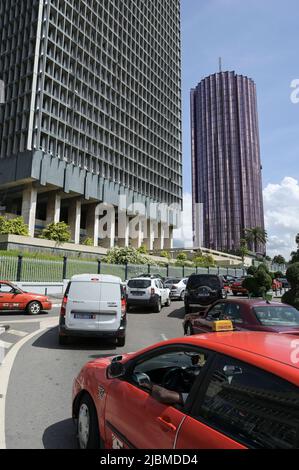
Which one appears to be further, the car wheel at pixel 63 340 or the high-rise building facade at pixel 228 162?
the high-rise building facade at pixel 228 162

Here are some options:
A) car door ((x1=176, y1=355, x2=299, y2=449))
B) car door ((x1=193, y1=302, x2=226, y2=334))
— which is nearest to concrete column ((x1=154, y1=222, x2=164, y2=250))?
car door ((x1=193, y1=302, x2=226, y2=334))

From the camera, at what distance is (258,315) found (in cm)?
752

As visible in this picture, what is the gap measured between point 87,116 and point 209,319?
212 feet

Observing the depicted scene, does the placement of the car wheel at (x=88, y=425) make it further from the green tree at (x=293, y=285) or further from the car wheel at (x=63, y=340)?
the green tree at (x=293, y=285)

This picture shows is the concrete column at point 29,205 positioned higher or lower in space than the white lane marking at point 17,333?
higher

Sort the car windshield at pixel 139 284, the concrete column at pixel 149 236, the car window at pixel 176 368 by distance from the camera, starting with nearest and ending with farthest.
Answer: the car window at pixel 176 368
the car windshield at pixel 139 284
the concrete column at pixel 149 236

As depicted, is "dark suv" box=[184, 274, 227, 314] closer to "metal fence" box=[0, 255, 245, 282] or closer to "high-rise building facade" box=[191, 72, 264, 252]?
"metal fence" box=[0, 255, 245, 282]

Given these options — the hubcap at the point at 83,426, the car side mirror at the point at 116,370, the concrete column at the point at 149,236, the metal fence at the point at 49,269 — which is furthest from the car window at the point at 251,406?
the concrete column at the point at 149,236

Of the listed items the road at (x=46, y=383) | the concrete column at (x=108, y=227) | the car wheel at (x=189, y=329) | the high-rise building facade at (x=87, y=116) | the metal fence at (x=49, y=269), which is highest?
the high-rise building facade at (x=87, y=116)

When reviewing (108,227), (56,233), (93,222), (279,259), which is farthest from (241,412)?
(279,259)

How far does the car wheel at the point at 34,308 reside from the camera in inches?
631

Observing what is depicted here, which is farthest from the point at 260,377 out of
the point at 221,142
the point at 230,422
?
the point at 221,142

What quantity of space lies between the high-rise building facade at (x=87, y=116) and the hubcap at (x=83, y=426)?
53.9m
